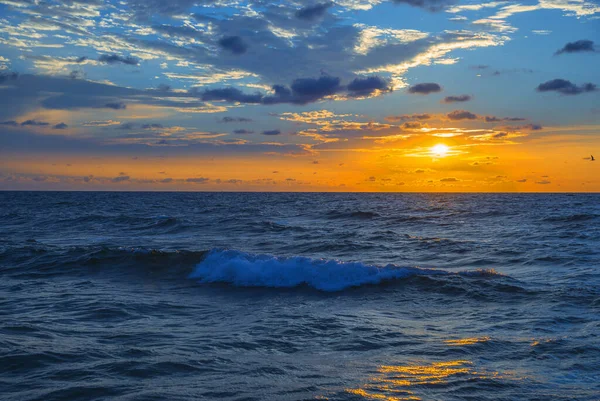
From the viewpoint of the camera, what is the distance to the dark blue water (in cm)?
714

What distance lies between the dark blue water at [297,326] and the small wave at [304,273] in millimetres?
67

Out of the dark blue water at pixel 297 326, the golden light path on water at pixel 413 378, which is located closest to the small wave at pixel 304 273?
the dark blue water at pixel 297 326

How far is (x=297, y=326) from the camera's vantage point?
34.9 feet

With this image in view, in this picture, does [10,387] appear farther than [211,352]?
No

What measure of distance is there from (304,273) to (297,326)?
608cm

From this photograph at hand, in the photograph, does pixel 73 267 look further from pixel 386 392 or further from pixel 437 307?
pixel 386 392

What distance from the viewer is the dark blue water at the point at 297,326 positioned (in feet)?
23.4

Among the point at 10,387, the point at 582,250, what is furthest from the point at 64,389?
the point at 582,250

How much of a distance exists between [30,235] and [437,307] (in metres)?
30.0

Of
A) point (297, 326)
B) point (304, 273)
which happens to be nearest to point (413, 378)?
point (297, 326)

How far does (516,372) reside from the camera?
25.3ft

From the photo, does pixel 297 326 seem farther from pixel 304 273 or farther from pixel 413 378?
pixel 304 273

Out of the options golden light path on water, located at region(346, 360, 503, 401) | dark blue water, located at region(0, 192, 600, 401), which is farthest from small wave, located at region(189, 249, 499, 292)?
golden light path on water, located at region(346, 360, 503, 401)

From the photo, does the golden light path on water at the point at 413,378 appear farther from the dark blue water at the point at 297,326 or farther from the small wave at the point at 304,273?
the small wave at the point at 304,273
